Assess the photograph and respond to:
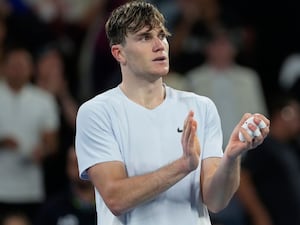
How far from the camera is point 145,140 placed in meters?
6.08

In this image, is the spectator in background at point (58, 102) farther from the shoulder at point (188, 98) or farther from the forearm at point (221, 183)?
the forearm at point (221, 183)

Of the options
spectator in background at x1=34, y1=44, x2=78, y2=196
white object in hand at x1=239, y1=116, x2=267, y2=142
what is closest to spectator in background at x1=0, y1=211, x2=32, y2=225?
spectator in background at x1=34, y1=44, x2=78, y2=196

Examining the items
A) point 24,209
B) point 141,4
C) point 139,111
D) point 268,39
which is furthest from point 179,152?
point 268,39

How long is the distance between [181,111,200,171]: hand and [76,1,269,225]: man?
0.40 ft

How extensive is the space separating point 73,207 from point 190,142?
4.00 m

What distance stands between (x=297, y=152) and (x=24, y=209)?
109 inches

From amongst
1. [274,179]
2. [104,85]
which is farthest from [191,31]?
[274,179]

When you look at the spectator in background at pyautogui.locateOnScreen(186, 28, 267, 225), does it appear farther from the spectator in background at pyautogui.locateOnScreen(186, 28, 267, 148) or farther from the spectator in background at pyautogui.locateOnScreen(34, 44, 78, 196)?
the spectator in background at pyautogui.locateOnScreen(34, 44, 78, 196)

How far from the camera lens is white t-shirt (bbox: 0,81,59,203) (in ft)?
33.0

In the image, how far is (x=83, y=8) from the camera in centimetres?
1227

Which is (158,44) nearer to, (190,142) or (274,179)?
(190,142)

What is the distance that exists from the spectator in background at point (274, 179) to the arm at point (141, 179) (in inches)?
165

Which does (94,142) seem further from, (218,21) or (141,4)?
(218,21)

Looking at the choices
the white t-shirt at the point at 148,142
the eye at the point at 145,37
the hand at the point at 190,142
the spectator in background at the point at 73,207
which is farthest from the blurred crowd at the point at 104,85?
the hand at the point at 190,142
